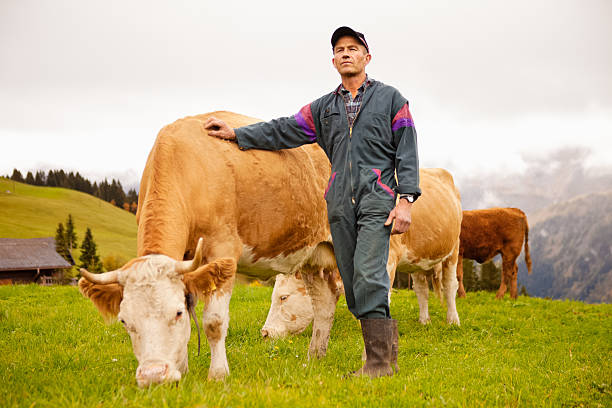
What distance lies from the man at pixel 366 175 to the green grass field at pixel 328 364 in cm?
73

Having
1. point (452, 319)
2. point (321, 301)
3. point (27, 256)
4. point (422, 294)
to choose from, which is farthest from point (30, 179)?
point (321, 301)

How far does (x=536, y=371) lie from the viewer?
5.40 meters

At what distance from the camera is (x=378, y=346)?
446 centimetres

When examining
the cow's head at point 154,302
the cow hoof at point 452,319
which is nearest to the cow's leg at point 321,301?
the cow's head at point 154,302

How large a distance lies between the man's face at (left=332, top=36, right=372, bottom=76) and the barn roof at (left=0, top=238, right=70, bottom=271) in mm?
49439

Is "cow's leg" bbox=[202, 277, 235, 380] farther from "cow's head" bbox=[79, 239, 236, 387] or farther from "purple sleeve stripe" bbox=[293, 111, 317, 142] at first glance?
"purple sleeve stripe" bbox=[293, 111, 317, 142]

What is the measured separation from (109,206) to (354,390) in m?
135

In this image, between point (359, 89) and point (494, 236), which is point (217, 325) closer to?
point (359, 89)

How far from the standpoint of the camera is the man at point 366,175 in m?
4.50

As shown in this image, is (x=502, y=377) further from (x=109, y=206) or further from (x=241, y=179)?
(x=109, y=206)

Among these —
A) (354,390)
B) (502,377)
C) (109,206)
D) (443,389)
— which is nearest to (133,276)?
(354,390)

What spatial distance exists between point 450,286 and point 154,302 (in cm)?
792

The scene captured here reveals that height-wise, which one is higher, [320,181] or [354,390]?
[320,181]

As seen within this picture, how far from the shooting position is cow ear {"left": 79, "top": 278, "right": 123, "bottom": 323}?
12.5ft
